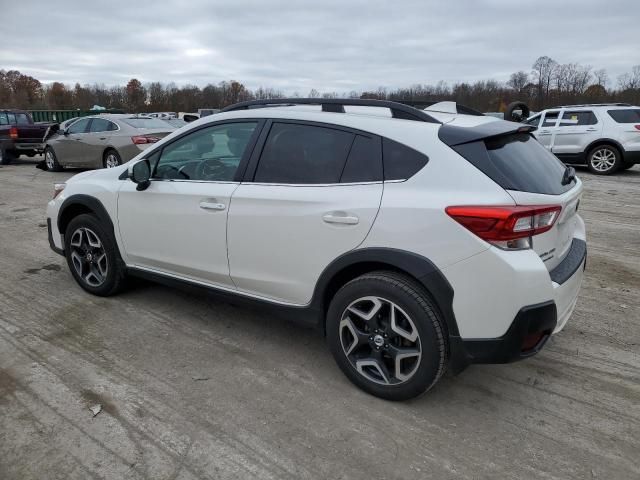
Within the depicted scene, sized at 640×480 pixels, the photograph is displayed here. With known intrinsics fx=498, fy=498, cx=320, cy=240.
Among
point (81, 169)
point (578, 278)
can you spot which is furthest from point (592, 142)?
point (81, 169)

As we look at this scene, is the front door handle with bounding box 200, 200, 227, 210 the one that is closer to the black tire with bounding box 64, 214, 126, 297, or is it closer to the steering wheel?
the steering wheel

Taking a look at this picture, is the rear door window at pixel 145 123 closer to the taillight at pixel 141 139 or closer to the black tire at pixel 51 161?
the taillight at pixel 141 139

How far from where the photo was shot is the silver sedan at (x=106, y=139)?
38.0ft

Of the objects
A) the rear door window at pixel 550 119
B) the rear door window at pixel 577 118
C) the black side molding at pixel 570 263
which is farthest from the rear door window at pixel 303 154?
the rear door window at pixel 550 119

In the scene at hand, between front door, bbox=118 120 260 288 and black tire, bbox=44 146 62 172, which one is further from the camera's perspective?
black tire, bbox=44 146 62 172

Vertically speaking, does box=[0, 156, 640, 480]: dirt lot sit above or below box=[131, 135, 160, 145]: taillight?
below

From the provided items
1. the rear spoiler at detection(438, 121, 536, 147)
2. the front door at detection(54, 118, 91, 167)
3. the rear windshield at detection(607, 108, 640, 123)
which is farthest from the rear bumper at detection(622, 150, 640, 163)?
the front door at detection(54, 118, 91, 167)

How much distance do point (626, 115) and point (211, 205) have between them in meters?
12.5

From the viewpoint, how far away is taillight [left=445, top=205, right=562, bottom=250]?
7.88 feet

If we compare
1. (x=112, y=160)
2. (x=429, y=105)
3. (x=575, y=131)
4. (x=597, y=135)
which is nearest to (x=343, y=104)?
(x=429, y=105)

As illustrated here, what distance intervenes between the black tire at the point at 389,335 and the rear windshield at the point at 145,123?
10.5m

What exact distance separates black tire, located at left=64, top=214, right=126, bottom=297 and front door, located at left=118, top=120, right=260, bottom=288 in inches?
7.7

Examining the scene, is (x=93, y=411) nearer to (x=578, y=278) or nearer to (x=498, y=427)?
(x=498, y=427)

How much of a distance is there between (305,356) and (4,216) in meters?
6.86
